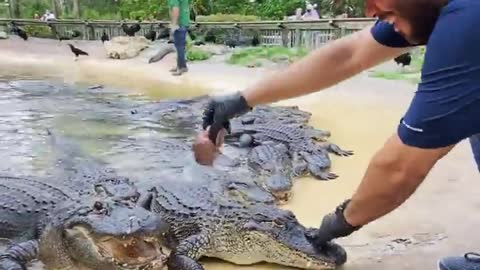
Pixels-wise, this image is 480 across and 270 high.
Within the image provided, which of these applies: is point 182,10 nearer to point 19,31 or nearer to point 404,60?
point 404,60

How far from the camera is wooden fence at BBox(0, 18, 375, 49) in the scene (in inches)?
450

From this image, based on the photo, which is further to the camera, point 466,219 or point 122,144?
point 122,144

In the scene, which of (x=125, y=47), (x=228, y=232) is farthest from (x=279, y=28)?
(x=228, y=232)

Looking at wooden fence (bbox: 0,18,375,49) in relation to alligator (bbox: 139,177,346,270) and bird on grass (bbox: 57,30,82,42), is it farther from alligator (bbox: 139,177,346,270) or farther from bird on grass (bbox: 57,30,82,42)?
alligator (bbox: 139,177,346,270)

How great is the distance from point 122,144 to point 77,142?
0.40m

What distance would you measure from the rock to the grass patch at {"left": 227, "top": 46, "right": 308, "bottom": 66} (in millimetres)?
3230

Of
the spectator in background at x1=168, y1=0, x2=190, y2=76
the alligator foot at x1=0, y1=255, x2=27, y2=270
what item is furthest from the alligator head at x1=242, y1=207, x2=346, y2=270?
the spectator in background at x1=168, y1=0, x2=190, y2=76

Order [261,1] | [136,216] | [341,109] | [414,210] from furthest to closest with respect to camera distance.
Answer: [261,1]
[341,109]
[414,210]
[136,216]

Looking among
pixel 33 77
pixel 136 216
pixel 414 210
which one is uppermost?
pixel 136 216

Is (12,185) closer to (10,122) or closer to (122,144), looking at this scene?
(122,144)

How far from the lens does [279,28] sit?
1383 centimetres

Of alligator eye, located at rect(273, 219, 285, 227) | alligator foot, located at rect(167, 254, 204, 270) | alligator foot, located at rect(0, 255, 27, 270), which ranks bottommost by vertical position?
alligator foot, located at rect(167, 254, 204, 270)

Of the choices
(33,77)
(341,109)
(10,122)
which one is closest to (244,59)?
(33,77)

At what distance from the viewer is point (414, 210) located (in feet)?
10.9
